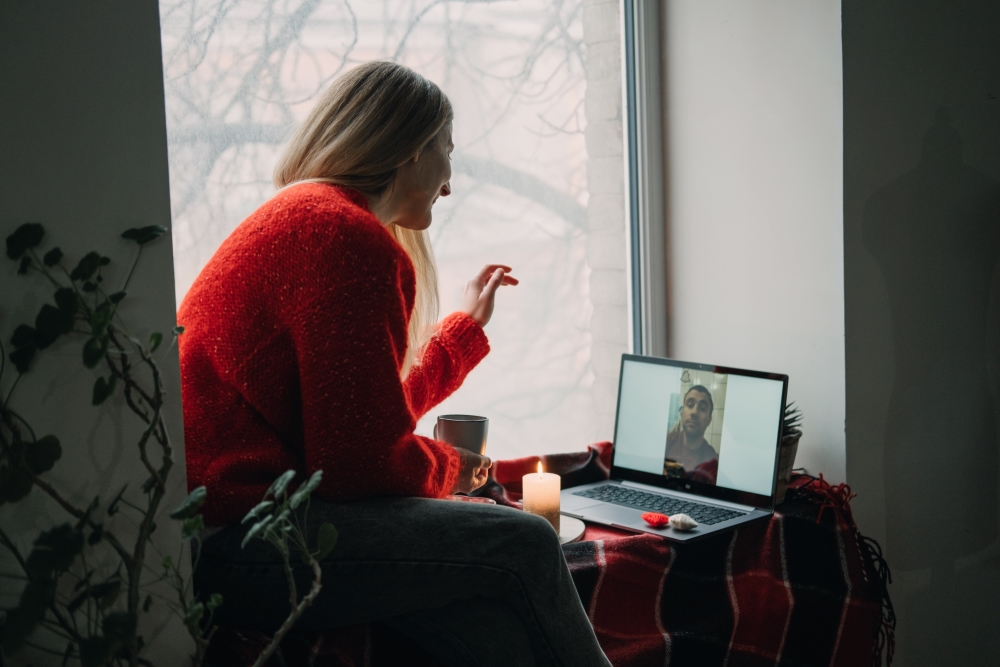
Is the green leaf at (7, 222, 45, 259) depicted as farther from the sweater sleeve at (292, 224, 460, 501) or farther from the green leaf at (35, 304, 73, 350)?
the sweater sleeve at (292, 224, 460, 501)

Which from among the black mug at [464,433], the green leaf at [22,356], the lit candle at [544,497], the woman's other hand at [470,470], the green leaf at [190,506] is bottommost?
the lit candle at [544,497]

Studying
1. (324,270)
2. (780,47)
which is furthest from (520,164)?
(324,270)

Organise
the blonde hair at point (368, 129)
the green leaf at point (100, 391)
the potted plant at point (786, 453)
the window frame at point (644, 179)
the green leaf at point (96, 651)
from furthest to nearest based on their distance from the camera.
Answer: the window frame at point (644, 179), the potted plant at point (786, 453), the blonde hair at point (368, 129), the green leaf at point (100, 391), the green leaf at point (96, 651)

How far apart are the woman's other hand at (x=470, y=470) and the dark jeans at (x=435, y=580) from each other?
14 centimetres

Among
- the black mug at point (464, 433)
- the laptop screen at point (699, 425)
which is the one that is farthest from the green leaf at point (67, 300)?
the laptop screen at point (699, 425)

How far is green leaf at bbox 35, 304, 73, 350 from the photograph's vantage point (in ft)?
2.59

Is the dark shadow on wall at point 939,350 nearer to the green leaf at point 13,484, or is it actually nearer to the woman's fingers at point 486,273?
the woman's fingers at point 486,273

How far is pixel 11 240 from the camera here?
826 mm

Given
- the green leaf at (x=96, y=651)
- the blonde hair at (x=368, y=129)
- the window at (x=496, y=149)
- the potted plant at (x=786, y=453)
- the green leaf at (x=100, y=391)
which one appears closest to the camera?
the green leaf at (x=96, y=651)

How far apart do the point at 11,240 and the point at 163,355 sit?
0.62 feet

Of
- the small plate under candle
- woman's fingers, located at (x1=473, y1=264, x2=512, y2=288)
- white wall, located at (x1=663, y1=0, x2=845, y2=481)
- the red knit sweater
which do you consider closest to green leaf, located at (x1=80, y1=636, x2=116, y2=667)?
the red knit sweater

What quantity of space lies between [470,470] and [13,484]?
615mm

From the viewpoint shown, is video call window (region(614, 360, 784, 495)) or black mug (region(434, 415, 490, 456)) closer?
black mug (region(434, 415, 490, 456))

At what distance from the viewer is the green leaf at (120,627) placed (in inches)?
27.9
